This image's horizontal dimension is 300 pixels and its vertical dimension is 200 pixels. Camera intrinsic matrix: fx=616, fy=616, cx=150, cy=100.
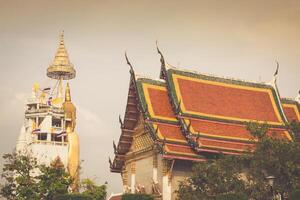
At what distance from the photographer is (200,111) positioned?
129 ft

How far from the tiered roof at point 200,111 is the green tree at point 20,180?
296 inches

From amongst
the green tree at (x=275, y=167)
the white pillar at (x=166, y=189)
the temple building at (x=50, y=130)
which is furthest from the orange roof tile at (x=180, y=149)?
the temple building at (x=50, y=130)

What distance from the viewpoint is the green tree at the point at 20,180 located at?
3534 centimetres

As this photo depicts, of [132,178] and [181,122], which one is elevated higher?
[181,122]

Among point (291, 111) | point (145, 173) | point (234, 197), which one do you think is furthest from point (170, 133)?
point (291, 111)

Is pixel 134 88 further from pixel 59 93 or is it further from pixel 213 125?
pixel 59 93

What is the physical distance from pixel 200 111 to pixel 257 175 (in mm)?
9920

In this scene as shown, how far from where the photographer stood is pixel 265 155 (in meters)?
30.0

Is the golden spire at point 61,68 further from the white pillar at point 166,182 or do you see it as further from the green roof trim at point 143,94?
the white pillar at point 166,182

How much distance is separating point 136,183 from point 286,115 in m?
12.3

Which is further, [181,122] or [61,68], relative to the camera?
[61,68]

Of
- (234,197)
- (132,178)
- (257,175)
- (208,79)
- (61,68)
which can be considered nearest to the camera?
(234,197)

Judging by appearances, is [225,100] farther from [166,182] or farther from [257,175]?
[257,175]

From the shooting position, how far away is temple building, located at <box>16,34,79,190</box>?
63.9 metres
